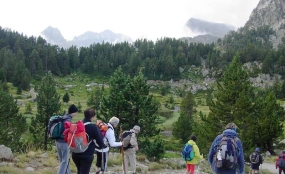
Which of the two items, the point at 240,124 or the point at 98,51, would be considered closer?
the point at 240,124

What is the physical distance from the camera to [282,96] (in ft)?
370

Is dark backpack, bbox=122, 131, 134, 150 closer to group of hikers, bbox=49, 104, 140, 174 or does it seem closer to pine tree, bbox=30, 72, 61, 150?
group of hikers, bbox=49, 104, 140, 174

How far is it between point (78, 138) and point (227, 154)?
3603mm

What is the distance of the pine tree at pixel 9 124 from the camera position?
33.6 meters

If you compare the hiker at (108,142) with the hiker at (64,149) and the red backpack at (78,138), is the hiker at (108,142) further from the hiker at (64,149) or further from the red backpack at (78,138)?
the red backpack at (78,138)

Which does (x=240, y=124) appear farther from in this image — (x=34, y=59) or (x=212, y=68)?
(x=212, y=68)

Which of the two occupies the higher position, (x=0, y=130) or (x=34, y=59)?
(x=34, y=59)

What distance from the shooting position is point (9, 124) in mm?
40875

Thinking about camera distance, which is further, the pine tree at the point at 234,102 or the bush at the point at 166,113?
the bush at the point at 166,113

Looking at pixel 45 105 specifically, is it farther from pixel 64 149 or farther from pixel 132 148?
pixel 64 149

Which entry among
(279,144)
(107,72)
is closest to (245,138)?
(279,144)

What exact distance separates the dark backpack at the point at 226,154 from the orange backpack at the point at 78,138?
10.5 ft

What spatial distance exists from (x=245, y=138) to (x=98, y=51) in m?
163

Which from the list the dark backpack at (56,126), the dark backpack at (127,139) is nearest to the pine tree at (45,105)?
the dark backpack at (127,139)
